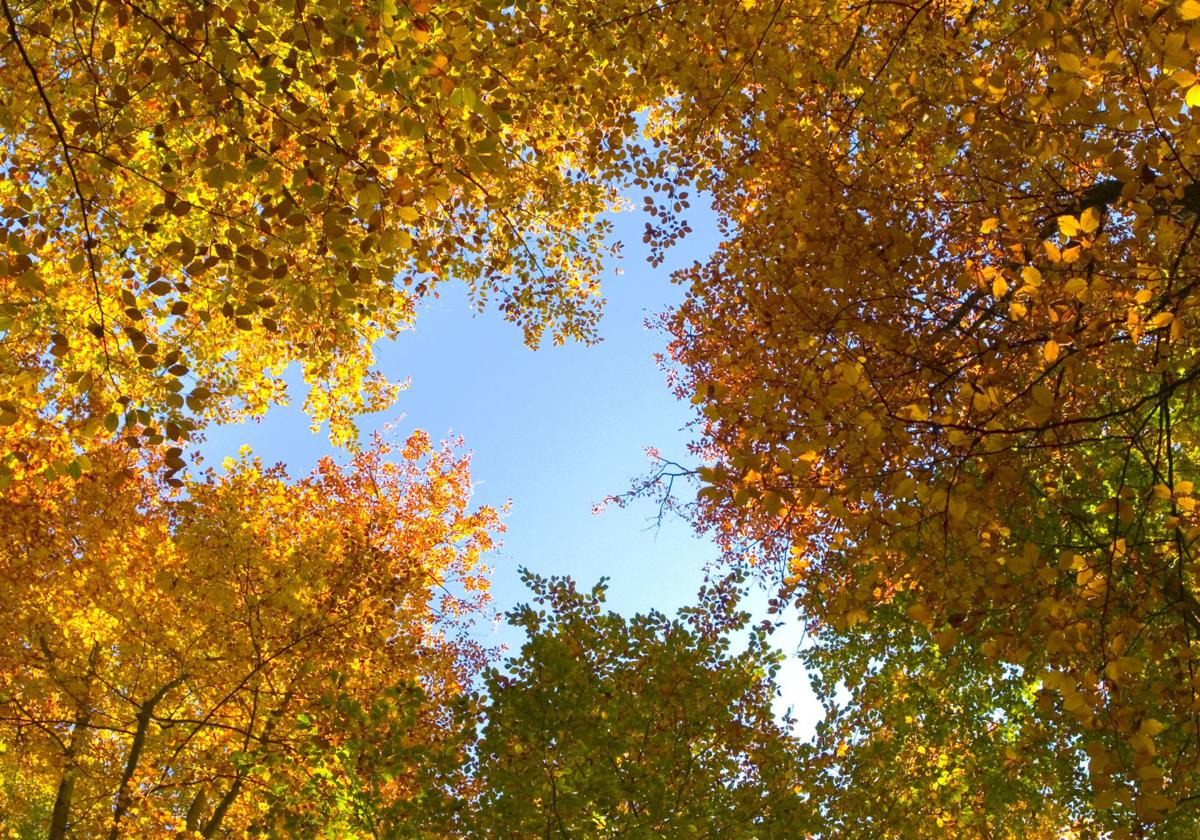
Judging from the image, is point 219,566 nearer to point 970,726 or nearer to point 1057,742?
point 970,726

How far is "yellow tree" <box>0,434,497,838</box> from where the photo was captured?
9695mm

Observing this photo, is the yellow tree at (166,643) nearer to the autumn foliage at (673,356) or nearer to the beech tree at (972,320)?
the autumn foliage at (673,356)

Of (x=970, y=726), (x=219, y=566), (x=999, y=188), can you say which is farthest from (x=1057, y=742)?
(x=219, y=566)

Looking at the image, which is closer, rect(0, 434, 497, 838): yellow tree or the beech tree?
the beech tree

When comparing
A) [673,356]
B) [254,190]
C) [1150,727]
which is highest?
[673,356]

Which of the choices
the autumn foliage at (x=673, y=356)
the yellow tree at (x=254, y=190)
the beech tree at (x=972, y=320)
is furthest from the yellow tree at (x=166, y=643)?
the beech tree at (x=972, y=320)

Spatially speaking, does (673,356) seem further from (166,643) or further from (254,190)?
(166,643)

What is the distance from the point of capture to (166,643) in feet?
33.0

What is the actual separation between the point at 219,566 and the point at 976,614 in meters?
9.61

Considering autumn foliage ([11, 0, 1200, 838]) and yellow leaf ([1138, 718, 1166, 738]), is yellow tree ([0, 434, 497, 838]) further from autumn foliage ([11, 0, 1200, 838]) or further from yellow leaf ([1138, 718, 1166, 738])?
yellow leaf ([1138, 718, 1166, 738])

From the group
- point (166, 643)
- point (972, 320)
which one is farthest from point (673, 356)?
point (166, 643)

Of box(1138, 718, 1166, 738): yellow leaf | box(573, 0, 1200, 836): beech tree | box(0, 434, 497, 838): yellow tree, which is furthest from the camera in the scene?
box(0, 434, 497, 838): yellow tree

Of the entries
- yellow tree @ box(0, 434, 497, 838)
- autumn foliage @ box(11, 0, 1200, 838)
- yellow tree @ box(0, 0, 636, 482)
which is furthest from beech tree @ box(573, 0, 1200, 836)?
yellow tree @ box(0, 434, 497, 838)

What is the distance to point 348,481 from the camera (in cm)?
1398
